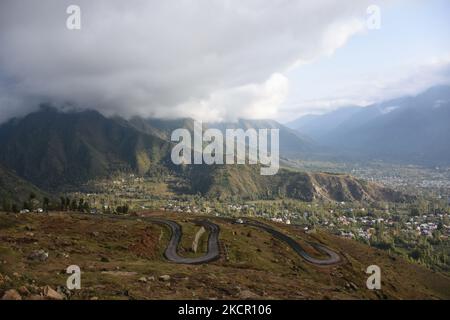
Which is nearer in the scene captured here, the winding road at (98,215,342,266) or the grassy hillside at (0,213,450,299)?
the grassy hillside at (0,213,450,299)

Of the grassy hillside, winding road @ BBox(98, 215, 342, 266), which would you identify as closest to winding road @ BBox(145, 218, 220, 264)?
winding road @ BBox(98, 215, 342, 266)

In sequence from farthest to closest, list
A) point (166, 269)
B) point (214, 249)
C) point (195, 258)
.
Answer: point (214, 249) < point (195, 258) < point (166, 269)

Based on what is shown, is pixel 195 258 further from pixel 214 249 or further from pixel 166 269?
pixel 166 269

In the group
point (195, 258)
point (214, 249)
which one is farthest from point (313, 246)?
point (195, 258)

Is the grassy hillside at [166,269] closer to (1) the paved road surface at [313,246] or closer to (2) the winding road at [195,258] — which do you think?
(2) the winding road at [195,258]

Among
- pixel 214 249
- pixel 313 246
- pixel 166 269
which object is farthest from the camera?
pixel 313 246

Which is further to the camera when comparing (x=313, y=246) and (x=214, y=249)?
(x=313, y=246)

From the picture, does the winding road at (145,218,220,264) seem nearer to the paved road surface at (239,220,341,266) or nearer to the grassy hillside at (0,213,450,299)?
the grassy hillside at (0,213,450,299)

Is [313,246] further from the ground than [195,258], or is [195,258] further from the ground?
[195,258]

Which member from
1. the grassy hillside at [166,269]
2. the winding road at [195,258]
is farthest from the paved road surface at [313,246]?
the winding road at [195,258]
